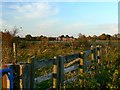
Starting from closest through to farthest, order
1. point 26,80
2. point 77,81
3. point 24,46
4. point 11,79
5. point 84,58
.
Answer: point 11,79 → point 26,80 → point 77,81 → point 84,58 → point 24,46

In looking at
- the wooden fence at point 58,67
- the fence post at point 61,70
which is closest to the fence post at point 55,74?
the wooden fence at point 58,67

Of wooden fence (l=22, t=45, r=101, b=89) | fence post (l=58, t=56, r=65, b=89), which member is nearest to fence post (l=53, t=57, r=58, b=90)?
wooden fence (l=22, t=45, r=101, b=89)

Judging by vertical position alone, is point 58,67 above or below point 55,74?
above

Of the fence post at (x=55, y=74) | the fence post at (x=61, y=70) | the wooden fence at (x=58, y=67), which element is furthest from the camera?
the fence post at (x=61, y=70)

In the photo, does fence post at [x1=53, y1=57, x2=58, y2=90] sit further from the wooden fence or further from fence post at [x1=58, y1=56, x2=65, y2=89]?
fence post at [x1=58, y1=56, x2=65, y2=89]

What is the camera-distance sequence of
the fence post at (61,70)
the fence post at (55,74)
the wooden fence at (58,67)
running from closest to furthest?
1. the wooden fence at (58,67)
2. the fence post at (55,74)
3. the fence post at (61,70)

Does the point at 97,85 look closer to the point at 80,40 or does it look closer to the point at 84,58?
the point at 84,58

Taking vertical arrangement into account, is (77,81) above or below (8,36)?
below

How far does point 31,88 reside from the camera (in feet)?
22.6

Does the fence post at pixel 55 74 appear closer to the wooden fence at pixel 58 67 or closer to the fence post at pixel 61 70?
the wooden fence at pixel 58 67

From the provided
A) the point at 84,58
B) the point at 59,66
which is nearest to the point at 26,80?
the point at 59,66

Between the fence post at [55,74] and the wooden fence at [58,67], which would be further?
the fence post at [55,74]

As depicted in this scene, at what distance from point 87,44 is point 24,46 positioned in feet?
17.2

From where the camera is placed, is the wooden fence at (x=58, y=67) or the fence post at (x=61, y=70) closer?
the wooden fence at (x=58, y=67)
